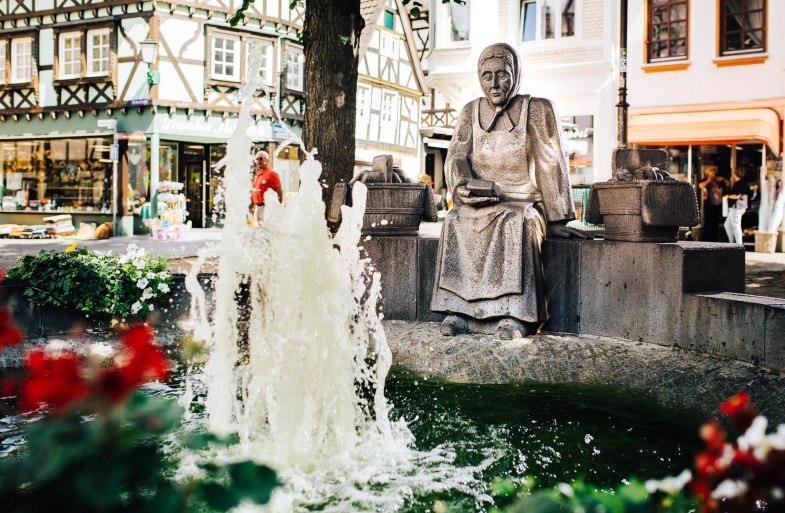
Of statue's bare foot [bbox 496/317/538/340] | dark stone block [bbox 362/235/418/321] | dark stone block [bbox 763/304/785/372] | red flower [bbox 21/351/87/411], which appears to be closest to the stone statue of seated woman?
statue's bare foot [bbox 496/317/538/340]

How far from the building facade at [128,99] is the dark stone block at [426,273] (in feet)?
58.0

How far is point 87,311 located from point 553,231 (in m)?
3.29

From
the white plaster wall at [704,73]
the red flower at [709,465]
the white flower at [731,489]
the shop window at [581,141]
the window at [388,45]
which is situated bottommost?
the white flower at [731,489]

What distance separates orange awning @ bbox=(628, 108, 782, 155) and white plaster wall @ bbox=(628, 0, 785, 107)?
550 millimetres

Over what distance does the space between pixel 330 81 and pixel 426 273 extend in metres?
2.18

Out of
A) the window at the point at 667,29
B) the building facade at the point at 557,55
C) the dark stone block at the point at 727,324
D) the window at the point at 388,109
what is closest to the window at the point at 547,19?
the building facade at the point at 557,55

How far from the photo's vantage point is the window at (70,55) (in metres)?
24.7

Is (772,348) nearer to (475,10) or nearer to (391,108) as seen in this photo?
(475,10)

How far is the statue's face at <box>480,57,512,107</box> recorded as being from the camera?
566 centimetres

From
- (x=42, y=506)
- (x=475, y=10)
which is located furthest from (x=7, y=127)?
(x=42, y=506)

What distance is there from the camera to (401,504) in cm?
303

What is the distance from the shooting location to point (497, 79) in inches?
224

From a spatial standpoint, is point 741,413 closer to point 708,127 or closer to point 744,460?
point 744,460

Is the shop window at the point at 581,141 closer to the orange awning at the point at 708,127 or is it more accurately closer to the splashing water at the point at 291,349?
the orange awning at the point at 708,127
